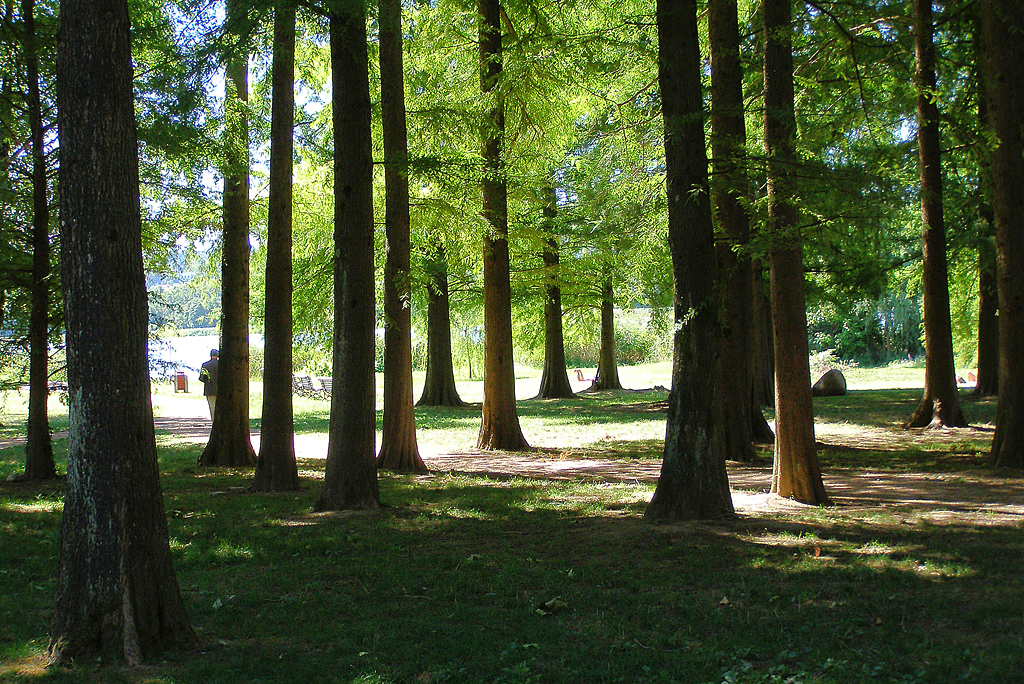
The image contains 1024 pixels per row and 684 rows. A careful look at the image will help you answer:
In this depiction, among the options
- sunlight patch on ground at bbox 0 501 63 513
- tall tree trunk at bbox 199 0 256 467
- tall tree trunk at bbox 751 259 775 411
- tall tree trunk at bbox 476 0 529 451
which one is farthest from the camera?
tall tree trunk at bbox 751 259 775 411

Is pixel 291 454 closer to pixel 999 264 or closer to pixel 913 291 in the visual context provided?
pixel 999 264

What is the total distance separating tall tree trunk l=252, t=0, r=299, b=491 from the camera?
33.4ft

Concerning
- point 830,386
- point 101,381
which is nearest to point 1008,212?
point 101,381

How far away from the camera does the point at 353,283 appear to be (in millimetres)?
8367

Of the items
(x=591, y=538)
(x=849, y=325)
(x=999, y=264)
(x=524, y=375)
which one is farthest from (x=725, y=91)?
→ (x=849, y=325)

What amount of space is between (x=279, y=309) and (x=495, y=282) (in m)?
4.63

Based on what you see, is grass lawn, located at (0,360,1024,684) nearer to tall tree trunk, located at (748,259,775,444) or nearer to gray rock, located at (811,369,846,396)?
tall tree trunk, located at (748,259,775,444)

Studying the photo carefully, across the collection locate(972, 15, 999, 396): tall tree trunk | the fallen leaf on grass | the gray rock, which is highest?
locate(972, 15, 999, 396): tall tree trunk

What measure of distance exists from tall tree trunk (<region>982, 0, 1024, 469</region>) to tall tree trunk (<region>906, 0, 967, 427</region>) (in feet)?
8.54

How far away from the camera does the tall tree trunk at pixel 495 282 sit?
43.2ft

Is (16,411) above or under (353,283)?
under

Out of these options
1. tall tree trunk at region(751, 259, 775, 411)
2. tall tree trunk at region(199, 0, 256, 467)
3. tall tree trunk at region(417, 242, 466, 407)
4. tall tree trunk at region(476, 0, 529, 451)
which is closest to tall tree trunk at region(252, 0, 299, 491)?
tall tree trunk at region(199, 0, 256, 467)

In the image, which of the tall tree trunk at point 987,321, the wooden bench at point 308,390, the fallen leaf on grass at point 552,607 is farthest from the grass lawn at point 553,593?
the wooden bench at point 308,390

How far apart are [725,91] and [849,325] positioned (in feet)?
144
